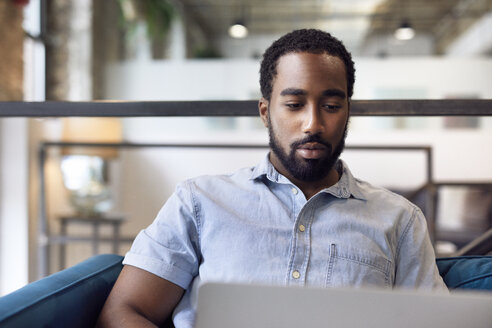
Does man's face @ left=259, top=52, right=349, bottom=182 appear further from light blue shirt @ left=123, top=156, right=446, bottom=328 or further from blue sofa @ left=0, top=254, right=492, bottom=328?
blue sofa @ left=0, top=254, right=492, bottom=328

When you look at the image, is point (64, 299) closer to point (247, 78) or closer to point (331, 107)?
point (331, 107)

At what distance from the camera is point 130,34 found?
546 centimetres

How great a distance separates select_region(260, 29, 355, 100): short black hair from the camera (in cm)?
92

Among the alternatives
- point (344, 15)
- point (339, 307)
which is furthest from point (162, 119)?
point (339, 307)

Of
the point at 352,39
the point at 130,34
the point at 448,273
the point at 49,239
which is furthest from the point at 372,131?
the point at 448,273

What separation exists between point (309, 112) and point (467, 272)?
1.42 ft

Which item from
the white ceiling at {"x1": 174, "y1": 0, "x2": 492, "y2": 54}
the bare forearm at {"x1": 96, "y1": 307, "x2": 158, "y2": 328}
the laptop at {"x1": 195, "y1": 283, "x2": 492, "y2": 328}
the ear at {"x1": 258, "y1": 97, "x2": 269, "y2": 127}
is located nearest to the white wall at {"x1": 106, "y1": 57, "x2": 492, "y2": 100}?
the white ceiling at {"x1": 174, "y1": 0, "x2": 492, "y2": 54}

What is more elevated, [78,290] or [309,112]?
[309,112]

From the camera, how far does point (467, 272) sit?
0.95 metres

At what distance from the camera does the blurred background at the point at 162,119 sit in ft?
10.2

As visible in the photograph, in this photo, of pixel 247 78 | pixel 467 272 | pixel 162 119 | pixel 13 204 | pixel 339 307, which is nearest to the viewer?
pixel 339 307

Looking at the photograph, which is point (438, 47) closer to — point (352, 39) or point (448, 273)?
point (352, 39)

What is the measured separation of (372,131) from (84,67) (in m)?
2.96

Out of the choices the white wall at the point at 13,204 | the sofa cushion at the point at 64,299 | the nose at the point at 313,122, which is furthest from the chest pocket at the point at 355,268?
the white wall at the point at 13,204
